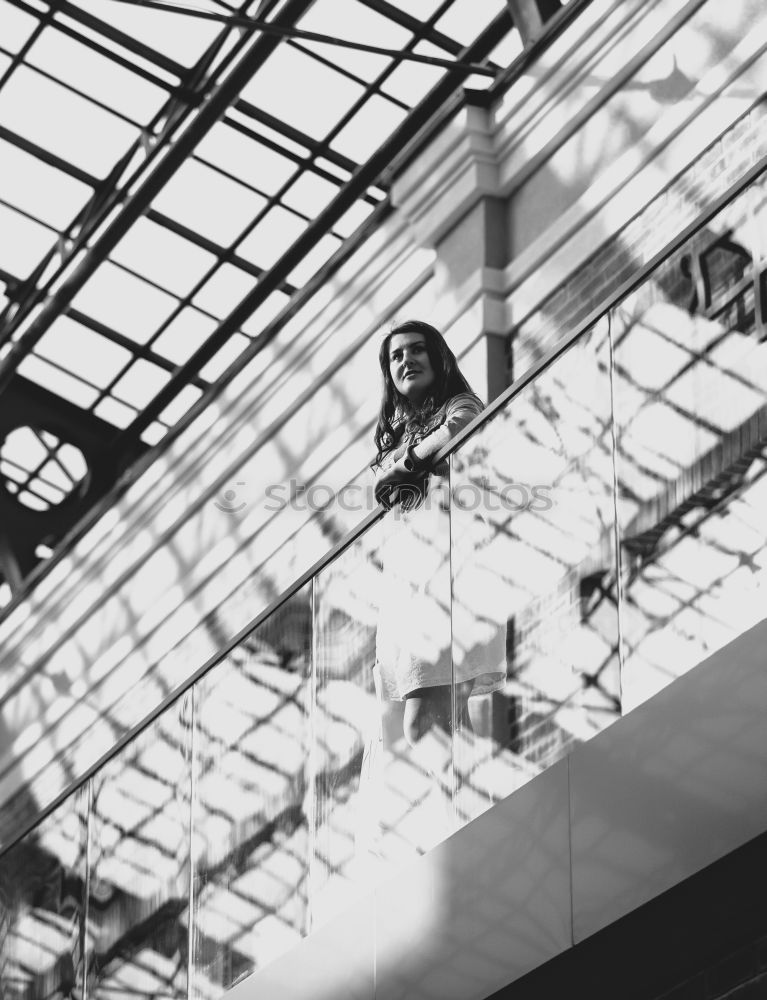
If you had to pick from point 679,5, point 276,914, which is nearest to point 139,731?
point 276,914

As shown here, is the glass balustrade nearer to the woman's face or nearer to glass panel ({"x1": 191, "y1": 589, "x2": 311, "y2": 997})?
glass panel ({"x1": 191, "y1": 589, "x2": 311, "y2": 997})

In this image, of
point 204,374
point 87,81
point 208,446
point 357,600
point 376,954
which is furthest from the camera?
point 204,374

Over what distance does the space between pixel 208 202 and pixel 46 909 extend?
10.7 metres

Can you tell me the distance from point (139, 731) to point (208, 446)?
8029 millimetres

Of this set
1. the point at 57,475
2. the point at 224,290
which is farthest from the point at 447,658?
the point at 57,475

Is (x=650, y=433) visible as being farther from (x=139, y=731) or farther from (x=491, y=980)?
(x=139, y=731)

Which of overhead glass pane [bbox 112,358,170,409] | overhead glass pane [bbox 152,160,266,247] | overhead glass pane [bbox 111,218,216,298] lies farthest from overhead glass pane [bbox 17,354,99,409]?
overhead glass pane [bbox 152,160,266,247]

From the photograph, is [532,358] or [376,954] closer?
[376,954]

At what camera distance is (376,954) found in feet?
27.7

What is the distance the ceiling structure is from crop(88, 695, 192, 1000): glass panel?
6.69 metres

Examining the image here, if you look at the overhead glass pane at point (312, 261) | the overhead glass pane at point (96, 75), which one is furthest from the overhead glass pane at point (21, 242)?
the overhead glass pane at point (312, 261)

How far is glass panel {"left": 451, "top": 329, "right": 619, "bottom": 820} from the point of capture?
733 centimetres

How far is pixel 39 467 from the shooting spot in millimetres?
24844

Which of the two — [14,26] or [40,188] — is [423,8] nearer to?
[14,26]
